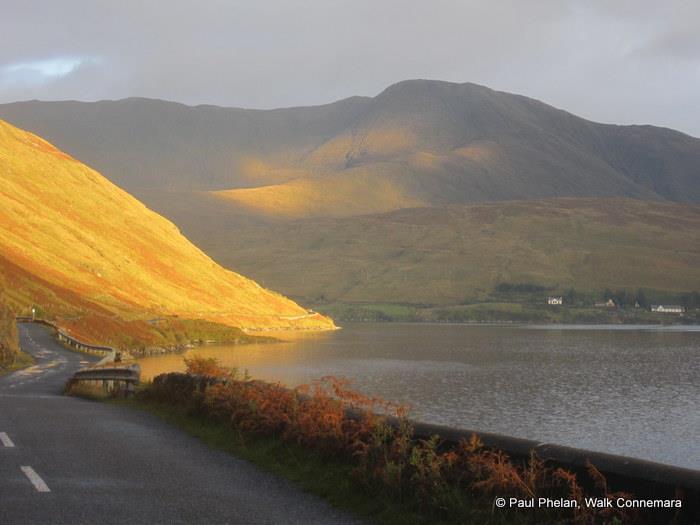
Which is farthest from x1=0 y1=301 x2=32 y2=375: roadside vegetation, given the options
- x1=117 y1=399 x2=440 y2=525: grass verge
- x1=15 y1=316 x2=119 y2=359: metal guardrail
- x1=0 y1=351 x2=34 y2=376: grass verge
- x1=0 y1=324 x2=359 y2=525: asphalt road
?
x1=117 y1=399 x2=440 y2=525: grass verge

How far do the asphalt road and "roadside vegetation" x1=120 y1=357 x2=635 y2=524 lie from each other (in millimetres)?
621

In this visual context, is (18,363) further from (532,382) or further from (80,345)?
(532,382)

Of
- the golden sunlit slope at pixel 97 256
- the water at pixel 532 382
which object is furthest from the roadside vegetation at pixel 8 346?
the golden sunlit slope at pixel 97 256

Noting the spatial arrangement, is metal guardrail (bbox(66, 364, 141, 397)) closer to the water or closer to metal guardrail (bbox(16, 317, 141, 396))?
metal guardrail (bbox(16, 317, 141, 396))

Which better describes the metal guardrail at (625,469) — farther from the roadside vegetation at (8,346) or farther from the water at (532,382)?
the roadside vegetation at (8,346)

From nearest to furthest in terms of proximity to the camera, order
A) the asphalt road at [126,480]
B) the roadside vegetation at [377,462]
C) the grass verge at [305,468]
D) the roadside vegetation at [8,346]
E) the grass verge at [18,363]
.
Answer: the roadside vegetation at [377,462], the asphalt road at [126,480], the grass verge at [305,468], the grass verge at [18,363], the roadside vegetation at [8,346]

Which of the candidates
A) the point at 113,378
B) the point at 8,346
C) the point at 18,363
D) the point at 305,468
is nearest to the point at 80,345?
the point at 18,363

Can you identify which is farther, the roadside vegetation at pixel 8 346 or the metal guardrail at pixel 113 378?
the roadside vegetation at pixel 8 346

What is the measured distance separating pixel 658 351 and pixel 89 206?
262 feet

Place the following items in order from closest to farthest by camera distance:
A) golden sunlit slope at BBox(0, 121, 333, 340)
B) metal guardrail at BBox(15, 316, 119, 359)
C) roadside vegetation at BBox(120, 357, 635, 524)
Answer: roadside vegetation at BBox(120, 357, 635, 524) < metal guardrail at BBox(15, 316, 119, 359) < golden sunlit slope at BBox(0, 121, 333, 340)

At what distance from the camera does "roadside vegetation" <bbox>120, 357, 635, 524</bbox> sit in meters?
12.0

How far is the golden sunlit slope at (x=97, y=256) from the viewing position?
324ft

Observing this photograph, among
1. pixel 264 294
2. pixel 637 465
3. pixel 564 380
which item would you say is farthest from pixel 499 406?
pixel 264 294

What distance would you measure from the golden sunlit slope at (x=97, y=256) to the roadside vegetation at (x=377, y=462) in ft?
218
